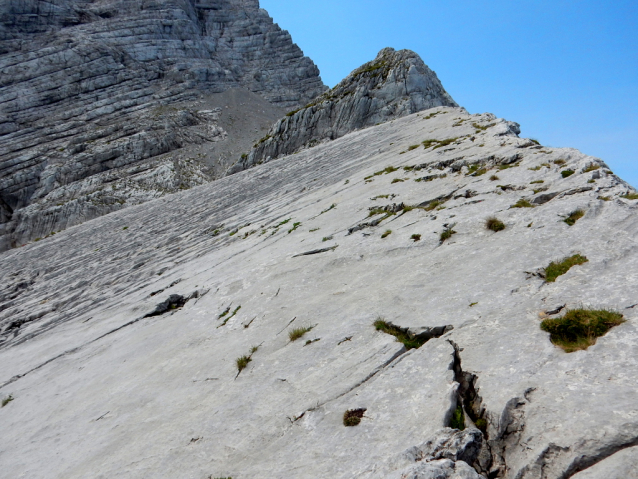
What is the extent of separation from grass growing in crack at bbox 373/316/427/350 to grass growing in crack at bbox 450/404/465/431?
1.57m

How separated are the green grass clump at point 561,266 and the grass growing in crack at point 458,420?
11.3 ft

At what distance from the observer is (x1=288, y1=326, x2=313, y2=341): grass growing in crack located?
8359mm

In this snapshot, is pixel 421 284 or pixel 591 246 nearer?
pixel 591 246

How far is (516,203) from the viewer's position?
1092 centimetres

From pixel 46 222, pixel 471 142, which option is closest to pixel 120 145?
pixel 46 222

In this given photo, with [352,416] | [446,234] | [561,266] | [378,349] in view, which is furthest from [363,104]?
[352,416]

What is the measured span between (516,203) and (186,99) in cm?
10935

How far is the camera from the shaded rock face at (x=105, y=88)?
272 feet

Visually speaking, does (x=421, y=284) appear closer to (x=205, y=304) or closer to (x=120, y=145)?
(x=205, y=304)

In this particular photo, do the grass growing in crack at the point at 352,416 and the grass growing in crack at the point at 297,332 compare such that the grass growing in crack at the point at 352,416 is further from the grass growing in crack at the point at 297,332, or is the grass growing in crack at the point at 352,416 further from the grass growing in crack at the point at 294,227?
the grass growing in crack at the point at 294,227

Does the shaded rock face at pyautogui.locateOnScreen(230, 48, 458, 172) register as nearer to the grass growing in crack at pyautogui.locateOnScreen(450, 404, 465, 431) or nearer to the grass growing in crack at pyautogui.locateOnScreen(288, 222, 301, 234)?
the grass growing in crack at pyautogui.locateOnScreen(288, 222, 301, 234)

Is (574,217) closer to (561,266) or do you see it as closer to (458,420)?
(561,266)

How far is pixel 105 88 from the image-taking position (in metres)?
103

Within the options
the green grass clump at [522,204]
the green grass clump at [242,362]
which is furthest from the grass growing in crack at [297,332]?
the green grass clump at [522,204]
